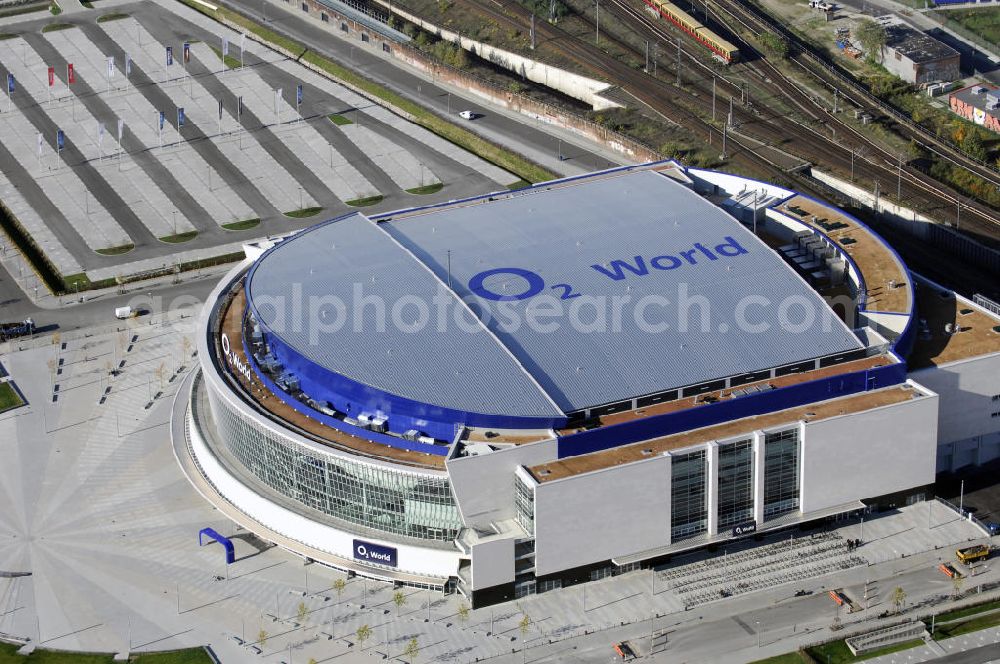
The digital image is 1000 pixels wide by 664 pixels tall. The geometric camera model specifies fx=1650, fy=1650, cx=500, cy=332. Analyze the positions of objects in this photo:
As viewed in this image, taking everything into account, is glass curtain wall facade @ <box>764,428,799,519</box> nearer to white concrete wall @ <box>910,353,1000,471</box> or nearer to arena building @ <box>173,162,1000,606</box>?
arena building @ <box>173,162,1000,606</box>

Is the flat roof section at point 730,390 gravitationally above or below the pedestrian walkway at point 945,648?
above

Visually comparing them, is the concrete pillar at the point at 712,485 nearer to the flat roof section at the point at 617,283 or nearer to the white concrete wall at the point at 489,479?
the flat roof section at the point at 617,283

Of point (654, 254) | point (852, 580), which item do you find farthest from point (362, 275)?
point (852, 580)

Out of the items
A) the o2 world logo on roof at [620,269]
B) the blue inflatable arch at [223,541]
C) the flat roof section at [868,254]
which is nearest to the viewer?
the blue inflatable arch at [223,541]

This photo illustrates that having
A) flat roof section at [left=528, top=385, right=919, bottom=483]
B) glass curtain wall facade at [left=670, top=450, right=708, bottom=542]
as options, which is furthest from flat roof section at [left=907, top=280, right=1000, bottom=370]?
glass curtain wall facade at [left=670, top=450, right=708, bottom=542]

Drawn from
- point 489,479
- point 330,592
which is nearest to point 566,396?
point 489,479

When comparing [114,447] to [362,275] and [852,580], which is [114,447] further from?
[852,580]

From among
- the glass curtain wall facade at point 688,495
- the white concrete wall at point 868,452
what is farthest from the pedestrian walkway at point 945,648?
the glass curtain wall facade at point 688,495
